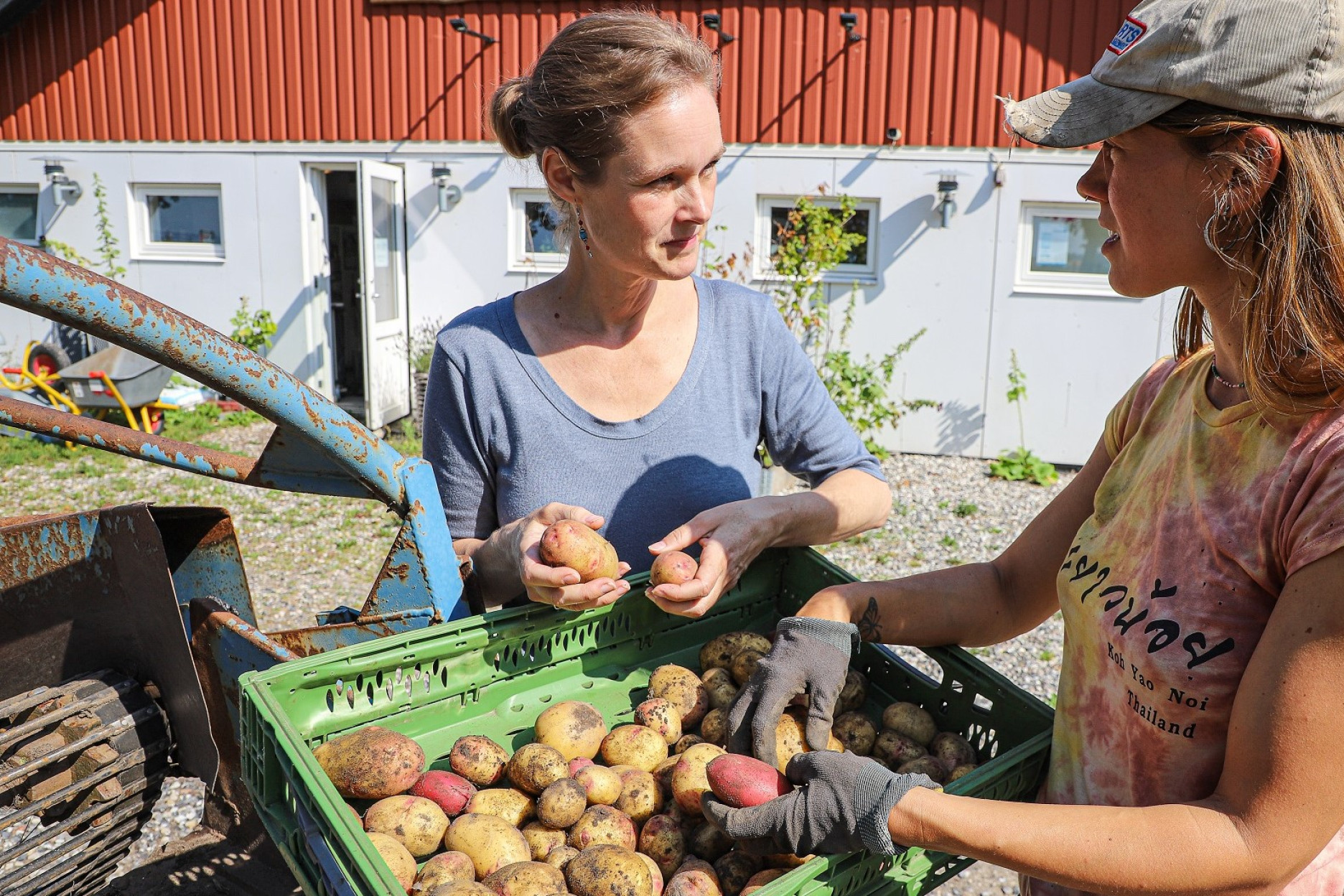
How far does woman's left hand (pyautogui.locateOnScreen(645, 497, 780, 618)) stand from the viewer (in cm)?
173

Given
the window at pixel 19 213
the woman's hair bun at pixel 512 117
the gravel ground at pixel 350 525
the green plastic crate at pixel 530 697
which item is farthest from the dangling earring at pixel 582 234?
the window at pixel 19 213

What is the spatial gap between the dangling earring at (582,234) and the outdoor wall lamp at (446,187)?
25.9 feet

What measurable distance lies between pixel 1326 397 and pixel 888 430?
315 inches

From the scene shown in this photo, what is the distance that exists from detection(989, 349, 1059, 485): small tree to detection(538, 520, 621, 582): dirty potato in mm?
7409

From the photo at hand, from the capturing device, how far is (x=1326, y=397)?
1149mm

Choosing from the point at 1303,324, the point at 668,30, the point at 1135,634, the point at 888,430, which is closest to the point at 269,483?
the point at 668,30

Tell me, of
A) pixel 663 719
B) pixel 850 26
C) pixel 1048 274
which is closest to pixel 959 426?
pixel 1048 274

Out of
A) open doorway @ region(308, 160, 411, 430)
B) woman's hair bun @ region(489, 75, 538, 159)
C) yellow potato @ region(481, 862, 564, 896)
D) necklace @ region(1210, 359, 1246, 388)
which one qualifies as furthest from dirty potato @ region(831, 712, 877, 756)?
open doorway @ region(308, 160, 411, 430)

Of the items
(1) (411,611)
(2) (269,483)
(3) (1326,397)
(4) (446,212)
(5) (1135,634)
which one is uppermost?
(4) (446,212)

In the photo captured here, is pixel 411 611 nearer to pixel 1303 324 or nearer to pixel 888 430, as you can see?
pixel 1303 324

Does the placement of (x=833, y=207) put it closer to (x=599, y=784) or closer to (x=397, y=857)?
(x=599, y=784)

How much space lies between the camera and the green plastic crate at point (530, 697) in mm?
1248

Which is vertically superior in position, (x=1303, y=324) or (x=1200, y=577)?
(x=1303, y=324)

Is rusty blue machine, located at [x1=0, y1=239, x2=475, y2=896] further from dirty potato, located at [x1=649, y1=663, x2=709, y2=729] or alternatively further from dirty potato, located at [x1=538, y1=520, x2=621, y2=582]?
dirty potato, located at [x1=649, y1=663, x2=709, y2=729]
